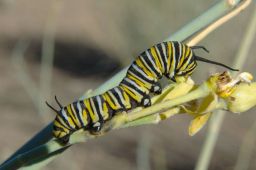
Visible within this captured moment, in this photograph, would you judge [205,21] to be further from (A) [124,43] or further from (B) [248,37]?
(A) [124,43]

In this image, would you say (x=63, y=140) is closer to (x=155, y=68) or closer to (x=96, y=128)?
(x=96, y=128)

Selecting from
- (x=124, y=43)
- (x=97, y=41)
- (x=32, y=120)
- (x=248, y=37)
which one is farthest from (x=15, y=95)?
(x=248, y=37)

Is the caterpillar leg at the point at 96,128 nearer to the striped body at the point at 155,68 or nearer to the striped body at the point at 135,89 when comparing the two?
the striped body at the point at 135,89

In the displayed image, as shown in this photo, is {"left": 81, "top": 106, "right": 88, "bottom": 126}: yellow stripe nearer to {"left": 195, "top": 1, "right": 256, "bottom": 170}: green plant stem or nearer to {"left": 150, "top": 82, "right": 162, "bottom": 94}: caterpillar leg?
{"left": 150, "top": 82, "right": 162, "bottom": 94}: caterpillar leg

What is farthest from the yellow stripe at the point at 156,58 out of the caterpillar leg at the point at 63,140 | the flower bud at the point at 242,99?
the caterpillar leg at the point at 63,140

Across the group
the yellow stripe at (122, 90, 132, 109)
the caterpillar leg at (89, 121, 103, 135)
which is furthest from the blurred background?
the caterpillar leg at (89, 121, 103, 135)
